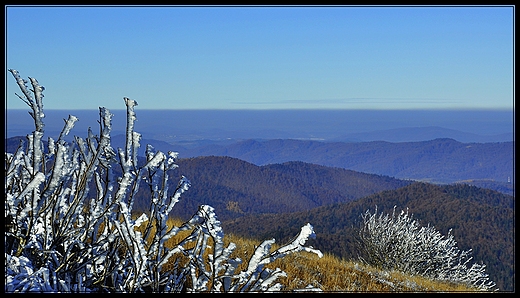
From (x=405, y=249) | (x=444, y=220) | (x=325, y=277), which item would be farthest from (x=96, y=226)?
(x=444, y=220)

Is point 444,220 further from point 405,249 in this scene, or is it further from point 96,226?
point 96,226

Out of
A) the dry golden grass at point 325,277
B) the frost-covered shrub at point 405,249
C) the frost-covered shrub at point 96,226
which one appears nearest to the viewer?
the frost-covered shrub at point 96,226

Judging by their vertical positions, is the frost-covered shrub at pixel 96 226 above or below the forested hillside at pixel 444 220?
above

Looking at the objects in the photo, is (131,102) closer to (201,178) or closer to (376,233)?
(376,233)

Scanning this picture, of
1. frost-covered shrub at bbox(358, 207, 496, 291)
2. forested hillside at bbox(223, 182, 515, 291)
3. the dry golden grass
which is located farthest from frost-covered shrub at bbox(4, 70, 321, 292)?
forested hillside at bbox(223, 182, 515, 291)

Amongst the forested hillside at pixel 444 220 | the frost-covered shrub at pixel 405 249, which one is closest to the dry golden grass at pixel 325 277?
the frost-covered shrub at pixel 405 249

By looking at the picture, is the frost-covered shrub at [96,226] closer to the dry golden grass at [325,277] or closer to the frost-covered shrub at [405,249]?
the dry golden grass at [325,277]
